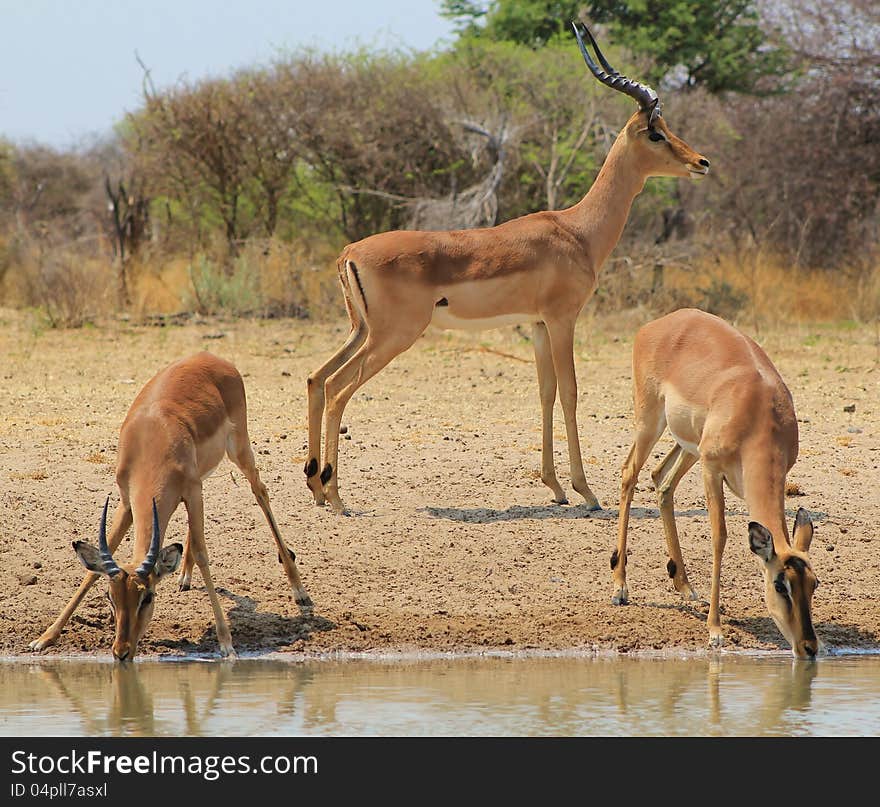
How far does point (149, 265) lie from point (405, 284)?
1139 cm

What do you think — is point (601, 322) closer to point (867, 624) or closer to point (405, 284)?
point (405, 284)

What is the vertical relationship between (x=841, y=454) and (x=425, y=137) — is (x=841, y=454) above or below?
below

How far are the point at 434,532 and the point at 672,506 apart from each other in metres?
1.48

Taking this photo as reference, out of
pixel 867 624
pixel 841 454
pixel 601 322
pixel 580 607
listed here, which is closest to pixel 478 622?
pixel 580 607

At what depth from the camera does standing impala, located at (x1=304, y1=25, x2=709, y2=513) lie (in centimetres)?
946

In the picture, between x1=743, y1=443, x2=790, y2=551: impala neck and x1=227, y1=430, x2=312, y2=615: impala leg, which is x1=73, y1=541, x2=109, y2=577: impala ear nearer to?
x1=227, y1=430, x2=312, y2=615: impala leg

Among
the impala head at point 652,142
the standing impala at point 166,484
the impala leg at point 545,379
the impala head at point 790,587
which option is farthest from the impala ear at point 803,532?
the impala head at point 652,142

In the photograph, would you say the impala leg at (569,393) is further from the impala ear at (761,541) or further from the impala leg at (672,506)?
the impala ear at (761,541)

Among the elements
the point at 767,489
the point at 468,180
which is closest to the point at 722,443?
the point at 767,489

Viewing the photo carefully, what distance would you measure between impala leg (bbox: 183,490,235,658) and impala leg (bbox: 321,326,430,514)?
1915 mm

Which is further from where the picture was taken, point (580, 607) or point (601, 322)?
point (601, 322)

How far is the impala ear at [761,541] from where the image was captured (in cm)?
662

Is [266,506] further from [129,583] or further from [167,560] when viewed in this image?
[129,583]
